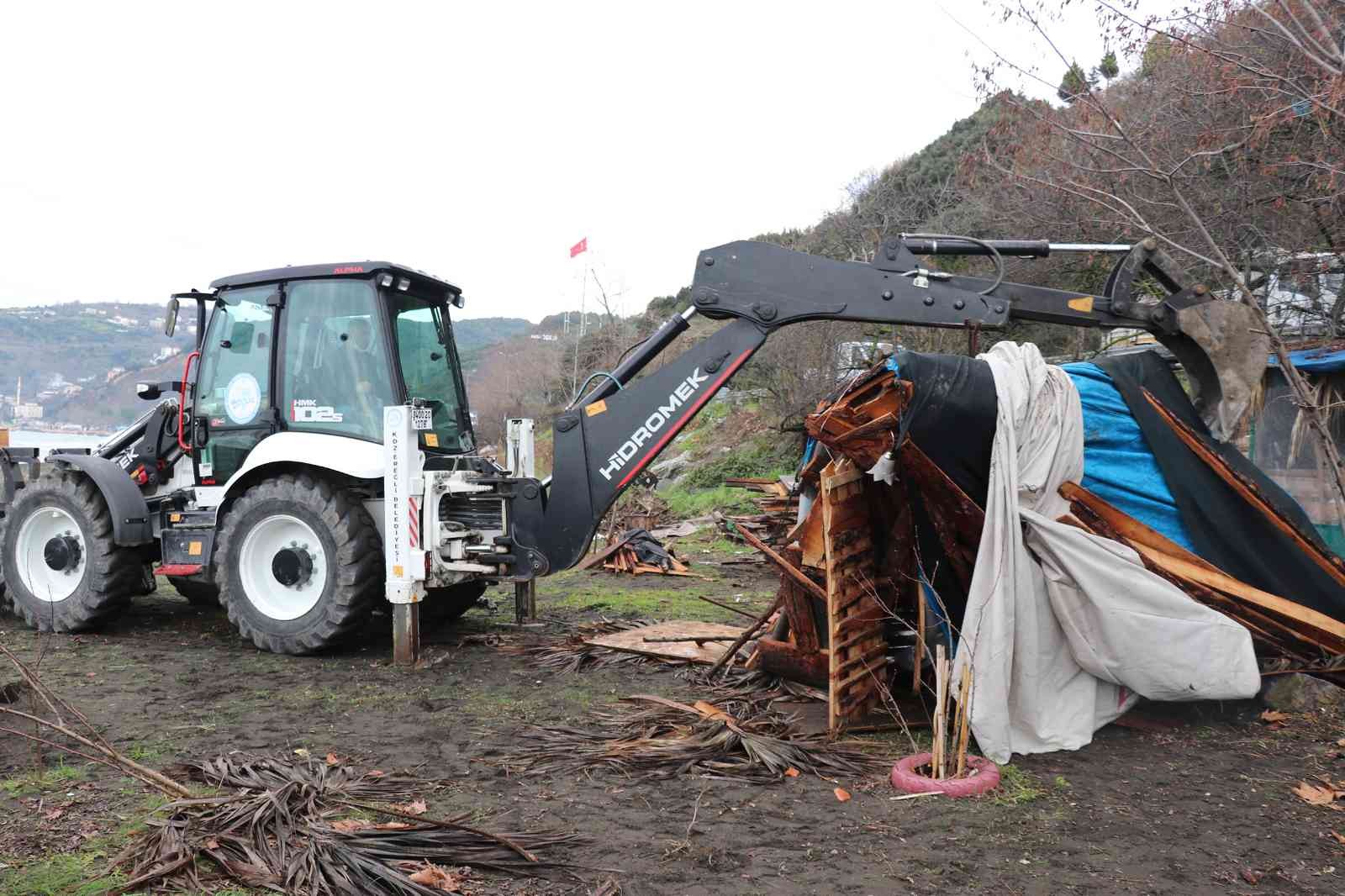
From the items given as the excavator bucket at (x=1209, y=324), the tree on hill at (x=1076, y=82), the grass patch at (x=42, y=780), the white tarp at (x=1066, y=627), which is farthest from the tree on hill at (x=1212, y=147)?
the grass patch at (x=42, y=780)

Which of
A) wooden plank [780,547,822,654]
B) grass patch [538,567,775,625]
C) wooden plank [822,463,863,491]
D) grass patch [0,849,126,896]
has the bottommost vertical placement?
grass patch [538,567,775,625]

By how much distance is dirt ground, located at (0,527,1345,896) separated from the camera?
11.3 feet

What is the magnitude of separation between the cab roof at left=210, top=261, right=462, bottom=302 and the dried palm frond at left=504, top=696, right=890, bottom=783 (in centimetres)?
359

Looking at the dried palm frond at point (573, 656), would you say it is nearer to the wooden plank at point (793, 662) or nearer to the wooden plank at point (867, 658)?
the wooden plank at point (793, 662)

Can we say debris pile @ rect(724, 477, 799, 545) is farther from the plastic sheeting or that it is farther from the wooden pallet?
the wooden pallet

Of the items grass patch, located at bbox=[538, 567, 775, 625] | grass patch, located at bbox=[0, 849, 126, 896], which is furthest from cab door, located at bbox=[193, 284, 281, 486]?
grass patch, located at bbox=[0, 849, 126, 896]

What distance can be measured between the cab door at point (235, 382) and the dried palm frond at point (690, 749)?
358 cm

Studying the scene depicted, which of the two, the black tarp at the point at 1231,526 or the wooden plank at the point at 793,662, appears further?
the wooden plank at the point at 793,662

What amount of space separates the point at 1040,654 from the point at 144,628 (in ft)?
23.4

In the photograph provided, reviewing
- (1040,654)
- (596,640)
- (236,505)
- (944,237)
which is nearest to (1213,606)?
(1040,654)

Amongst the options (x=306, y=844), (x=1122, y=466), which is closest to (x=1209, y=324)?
(x=1122, y=466)

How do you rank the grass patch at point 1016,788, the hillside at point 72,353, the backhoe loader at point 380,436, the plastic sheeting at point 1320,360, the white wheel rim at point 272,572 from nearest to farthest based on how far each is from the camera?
the grass patch at point 1016,788 < the backhoe loader at point 380,436 < the white wheel rim at point 272,572 < the plastic sheeting at point 1320,360 < the hillside at point 72,353

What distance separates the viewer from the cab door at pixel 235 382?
7.23 meters

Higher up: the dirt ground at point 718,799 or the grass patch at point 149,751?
the grass patch at point 149,751
